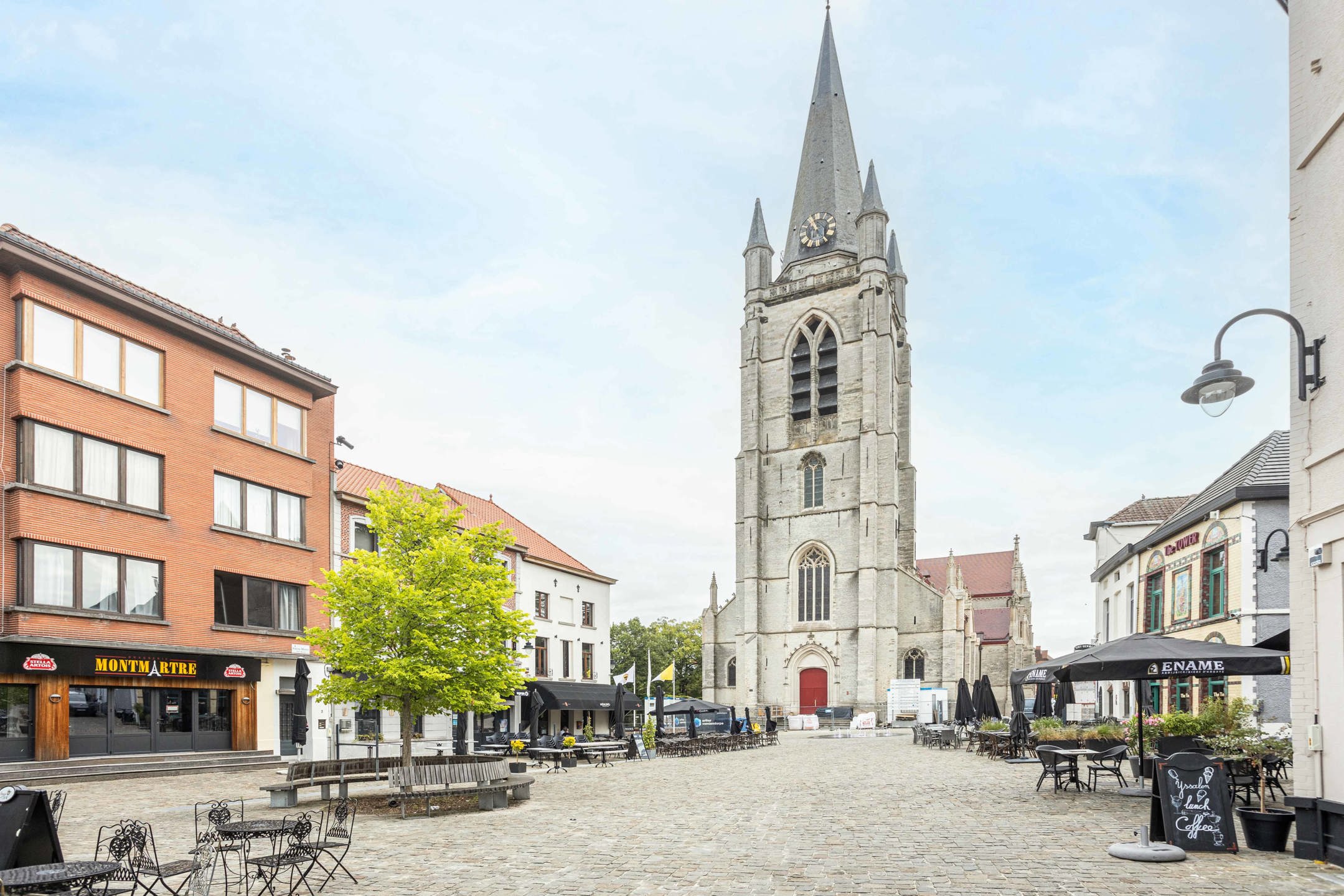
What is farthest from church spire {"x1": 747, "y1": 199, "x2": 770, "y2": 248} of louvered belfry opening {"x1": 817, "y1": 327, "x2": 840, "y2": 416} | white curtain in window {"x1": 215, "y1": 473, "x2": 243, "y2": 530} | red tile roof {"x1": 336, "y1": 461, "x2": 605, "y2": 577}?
white curtain in window {"x1": 215, "y1": 473, "x2": 243, "y2": 530}

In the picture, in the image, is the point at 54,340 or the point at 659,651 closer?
the point at 54,340

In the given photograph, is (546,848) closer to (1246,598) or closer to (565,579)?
(1246,598)

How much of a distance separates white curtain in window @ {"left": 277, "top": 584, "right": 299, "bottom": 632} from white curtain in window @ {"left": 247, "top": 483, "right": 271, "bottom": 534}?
Answer: 1756mm

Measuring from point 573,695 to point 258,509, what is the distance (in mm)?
15087

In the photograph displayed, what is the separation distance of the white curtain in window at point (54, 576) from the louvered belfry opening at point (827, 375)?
47090mm

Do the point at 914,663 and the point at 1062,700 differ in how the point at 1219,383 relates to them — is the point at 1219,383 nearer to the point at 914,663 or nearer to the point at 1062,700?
the point at 1062,700

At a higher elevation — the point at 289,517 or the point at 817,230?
the point at 817,230

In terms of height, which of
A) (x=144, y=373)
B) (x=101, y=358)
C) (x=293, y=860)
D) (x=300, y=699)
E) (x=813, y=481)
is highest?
(x=101, y=358)

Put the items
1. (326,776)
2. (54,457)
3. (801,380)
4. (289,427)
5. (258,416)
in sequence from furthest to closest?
1. (801,380)
2. (289,427)
3. (258,416)
4. (54,457)
5. (326,776)

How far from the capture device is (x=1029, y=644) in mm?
73000

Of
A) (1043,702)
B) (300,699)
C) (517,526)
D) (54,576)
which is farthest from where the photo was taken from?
(517,526)

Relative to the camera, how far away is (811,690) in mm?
58969

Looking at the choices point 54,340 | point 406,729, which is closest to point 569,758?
point 406,729

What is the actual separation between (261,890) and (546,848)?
11.2 feet
